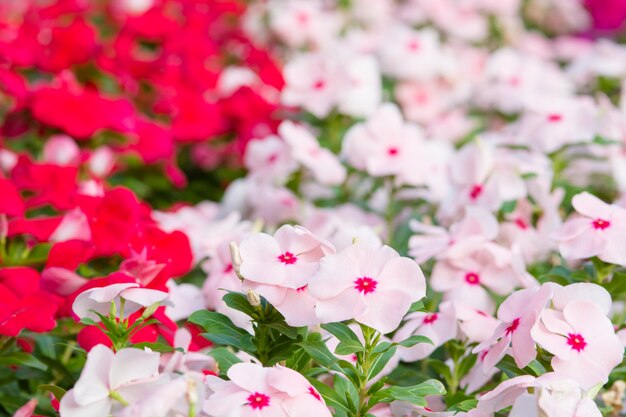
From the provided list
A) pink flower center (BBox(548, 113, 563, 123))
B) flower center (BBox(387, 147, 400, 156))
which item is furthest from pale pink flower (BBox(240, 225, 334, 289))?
pink flower center (BBox(548, 113, 563, 123))

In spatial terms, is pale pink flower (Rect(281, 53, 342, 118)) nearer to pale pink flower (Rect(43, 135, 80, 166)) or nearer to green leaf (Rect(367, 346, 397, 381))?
pale pink flower (Rect(43, 135, 80, 166))

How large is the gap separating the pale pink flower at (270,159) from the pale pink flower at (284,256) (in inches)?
38.8

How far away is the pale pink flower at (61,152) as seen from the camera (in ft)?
7.18

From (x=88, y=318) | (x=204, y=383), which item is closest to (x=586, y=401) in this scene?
(x=204, y=383)

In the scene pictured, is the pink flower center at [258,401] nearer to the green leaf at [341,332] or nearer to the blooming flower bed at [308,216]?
the blooming flower bed at [308,216]

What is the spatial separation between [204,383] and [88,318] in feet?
0.69

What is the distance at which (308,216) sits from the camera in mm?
2205

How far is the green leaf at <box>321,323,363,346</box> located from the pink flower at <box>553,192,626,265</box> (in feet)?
1.45

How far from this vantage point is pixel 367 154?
211 centimetres

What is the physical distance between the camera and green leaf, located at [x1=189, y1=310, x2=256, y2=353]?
1278mm

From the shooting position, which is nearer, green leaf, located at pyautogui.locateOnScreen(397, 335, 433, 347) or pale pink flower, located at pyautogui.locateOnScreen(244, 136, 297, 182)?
green leaf, located at pyautogui.locateOnScreen(397, 335, 433, 347)

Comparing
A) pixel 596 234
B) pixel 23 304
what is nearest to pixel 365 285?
pixel 596 234

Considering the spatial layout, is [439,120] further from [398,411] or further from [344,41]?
[398,411]

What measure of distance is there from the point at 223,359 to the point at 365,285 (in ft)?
0.84
